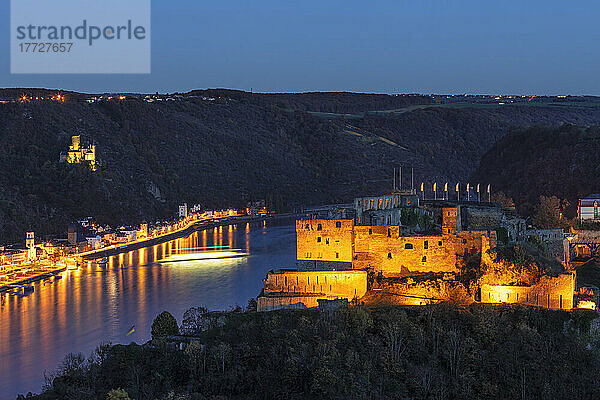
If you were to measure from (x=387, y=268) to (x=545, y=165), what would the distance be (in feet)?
115

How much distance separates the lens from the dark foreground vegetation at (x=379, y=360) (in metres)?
19.3

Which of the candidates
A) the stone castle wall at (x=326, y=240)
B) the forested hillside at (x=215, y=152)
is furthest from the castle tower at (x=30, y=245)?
the stone castle wall at (x=326, y=240)

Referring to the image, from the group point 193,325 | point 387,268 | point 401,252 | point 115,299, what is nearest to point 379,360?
point 387,268

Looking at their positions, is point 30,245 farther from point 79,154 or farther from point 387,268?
point 387,268

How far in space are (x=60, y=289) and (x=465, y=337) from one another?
29.7 m

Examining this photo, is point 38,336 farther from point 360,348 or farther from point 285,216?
point 285,216

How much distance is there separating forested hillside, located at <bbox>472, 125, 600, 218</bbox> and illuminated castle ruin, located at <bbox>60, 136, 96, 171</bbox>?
3839 cm

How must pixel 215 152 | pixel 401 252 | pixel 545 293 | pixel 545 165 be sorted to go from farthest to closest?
pixel 215 152 < pixel 545 165 < pixel 401 252 < pixel 545 293

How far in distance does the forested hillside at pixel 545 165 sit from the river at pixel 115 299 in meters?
14.8

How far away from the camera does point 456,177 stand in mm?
110125

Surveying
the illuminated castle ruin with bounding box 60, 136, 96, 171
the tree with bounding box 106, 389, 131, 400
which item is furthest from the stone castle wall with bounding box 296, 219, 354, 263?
the illuminated castle ruin with bounding box 60, 136, 96, 171

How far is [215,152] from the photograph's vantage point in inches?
4461

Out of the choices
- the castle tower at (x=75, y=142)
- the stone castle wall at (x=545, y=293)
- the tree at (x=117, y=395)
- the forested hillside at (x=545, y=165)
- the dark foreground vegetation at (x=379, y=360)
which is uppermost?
the castle tower at (x=75, y=142)

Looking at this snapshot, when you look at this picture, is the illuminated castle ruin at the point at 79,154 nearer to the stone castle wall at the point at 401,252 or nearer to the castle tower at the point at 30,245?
→ the castle tower at the point at 30,245
